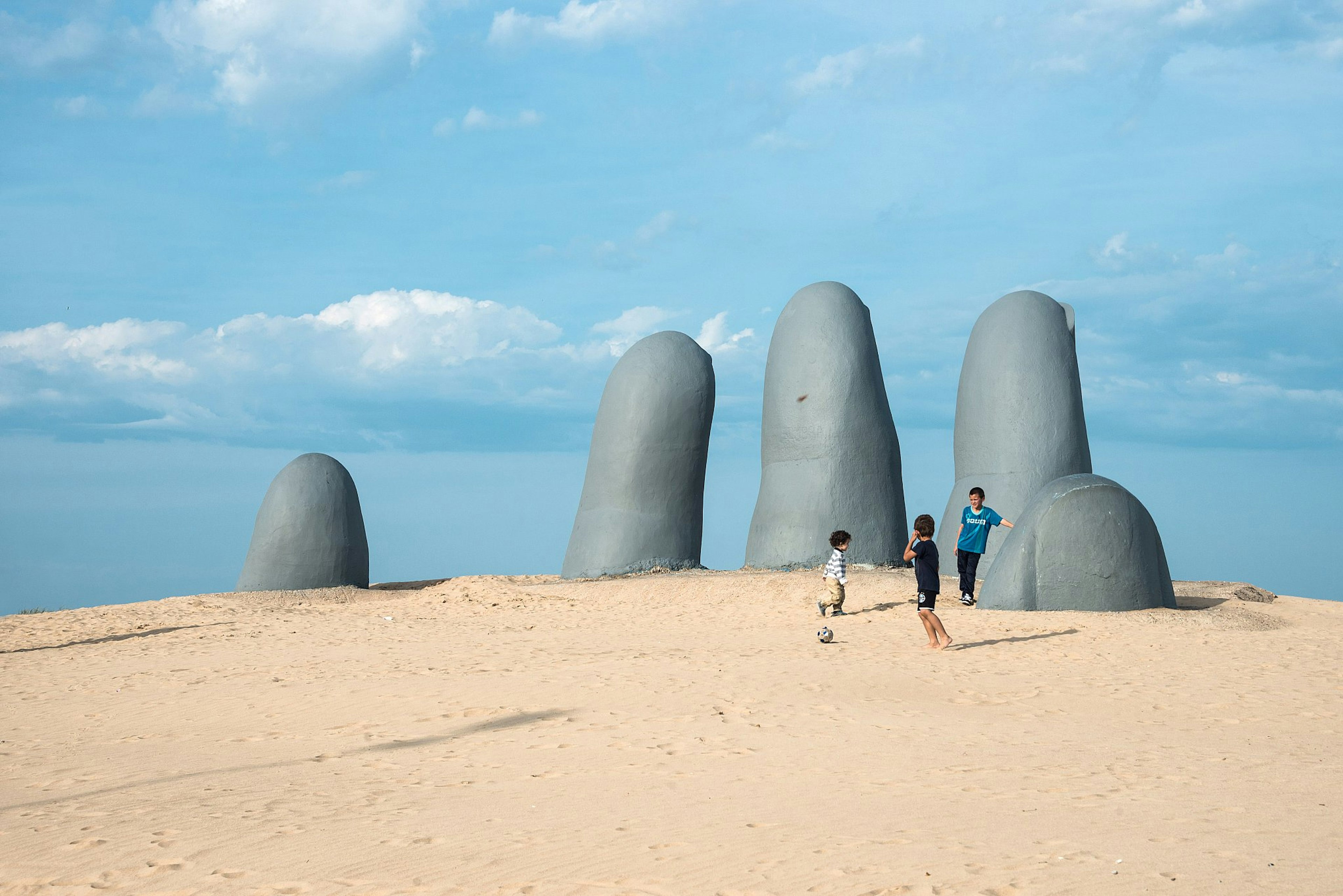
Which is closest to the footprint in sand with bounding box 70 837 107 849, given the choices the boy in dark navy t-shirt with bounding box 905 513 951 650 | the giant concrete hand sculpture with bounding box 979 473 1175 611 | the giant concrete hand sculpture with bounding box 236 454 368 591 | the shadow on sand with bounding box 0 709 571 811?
the shadow on sand with bounding box 0 709 571 811

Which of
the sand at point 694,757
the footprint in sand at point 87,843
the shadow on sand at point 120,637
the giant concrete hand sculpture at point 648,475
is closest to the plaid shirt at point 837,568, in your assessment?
the sand at point 694,757

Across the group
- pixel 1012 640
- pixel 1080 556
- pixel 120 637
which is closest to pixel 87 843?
pixel 1012 640

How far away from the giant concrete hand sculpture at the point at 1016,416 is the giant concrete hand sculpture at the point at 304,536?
9307 millimetres

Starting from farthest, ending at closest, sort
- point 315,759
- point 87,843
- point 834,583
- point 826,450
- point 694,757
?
point 826,450 → point 834,583 → point 315,759 → point 694,757 → point 87,843

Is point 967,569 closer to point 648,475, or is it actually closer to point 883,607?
point 883,607

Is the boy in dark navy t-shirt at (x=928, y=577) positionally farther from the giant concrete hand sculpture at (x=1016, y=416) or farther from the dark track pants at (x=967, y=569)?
the giant concrete hand sculpture at (x=1016, y=416)

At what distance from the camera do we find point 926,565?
1056cm

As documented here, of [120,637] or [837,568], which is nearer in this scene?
[837,568]

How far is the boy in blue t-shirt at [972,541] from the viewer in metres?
13.1

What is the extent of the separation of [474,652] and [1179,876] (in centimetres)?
763

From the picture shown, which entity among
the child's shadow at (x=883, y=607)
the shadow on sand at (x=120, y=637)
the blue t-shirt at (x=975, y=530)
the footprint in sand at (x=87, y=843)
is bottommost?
the footprint in sand at (x=87, y=843)

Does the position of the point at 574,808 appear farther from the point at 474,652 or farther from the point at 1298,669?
the point at 1298,669

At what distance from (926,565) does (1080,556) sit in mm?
2665

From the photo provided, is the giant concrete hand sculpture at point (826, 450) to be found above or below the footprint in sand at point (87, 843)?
above
